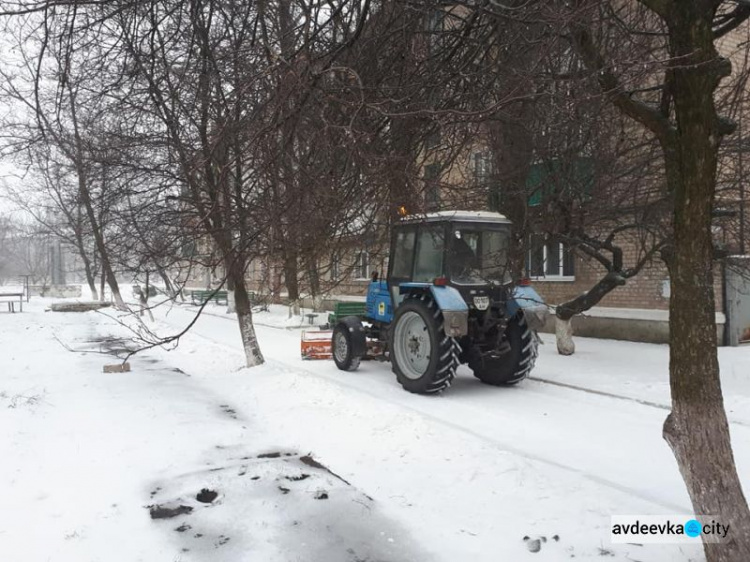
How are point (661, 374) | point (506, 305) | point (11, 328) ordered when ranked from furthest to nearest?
point (11, 328), point (661, 374), point (506, 305)

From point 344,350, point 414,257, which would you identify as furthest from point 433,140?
point 344,350

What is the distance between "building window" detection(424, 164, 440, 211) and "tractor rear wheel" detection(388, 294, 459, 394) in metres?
1.66

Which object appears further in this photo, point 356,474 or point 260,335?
point 260,335

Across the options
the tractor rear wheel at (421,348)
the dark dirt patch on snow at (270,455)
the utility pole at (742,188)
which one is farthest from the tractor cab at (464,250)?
the dark dirt patch on snow at (270,455)

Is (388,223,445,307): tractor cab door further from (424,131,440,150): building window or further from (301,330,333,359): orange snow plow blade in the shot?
(301,330,333,359): orange snow plow blade

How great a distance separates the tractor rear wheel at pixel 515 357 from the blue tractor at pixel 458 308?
14 mm

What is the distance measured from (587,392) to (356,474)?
14.5ft

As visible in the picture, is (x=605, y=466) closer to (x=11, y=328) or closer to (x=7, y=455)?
(x=7, y=455)

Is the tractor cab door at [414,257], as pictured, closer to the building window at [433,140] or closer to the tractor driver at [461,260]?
the tractor driver at [461,260]

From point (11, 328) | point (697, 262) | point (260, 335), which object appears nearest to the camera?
point (697, 262)

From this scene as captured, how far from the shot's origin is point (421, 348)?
8273mm

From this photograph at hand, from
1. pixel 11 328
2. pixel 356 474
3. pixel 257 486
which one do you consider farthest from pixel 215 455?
pixel 11 328

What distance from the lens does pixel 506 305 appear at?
8.30 m

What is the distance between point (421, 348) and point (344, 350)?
6.36 ft
